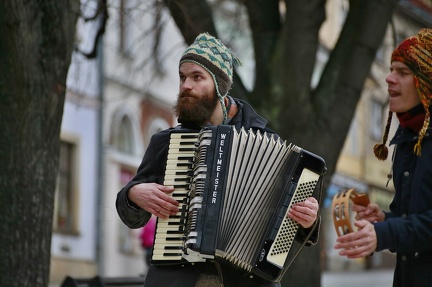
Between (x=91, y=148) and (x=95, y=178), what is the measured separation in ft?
2.07

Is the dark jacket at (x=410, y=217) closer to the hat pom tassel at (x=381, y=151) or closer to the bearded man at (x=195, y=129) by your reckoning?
the hat pom tassel at (x=381, y=151)

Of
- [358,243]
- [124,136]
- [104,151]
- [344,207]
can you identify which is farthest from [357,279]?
[358,243]

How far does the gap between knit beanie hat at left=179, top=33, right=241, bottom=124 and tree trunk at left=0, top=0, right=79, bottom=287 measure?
7.87 feet

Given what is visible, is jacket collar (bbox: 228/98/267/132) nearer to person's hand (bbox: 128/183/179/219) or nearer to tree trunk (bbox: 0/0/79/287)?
person's hand (bbox: 128/183/179/219)

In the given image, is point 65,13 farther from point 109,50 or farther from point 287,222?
point 109,50

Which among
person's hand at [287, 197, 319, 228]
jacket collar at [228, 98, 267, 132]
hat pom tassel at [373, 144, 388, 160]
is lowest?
person's hand at [287, 197, 319, 228]

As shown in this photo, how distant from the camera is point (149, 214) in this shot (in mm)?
5656

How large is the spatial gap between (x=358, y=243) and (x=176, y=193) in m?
0.87

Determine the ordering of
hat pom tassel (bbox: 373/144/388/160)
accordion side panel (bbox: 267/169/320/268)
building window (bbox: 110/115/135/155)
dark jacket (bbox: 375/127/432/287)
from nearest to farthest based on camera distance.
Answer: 1. dark jacket (bbox: 375/127/432/287)
2. accordion side panel (bbox: 267/169/320/268)
3. hat pom tassel (bbox: 373/144/388/160)
4. building window (bbox: 110/115/135/155)

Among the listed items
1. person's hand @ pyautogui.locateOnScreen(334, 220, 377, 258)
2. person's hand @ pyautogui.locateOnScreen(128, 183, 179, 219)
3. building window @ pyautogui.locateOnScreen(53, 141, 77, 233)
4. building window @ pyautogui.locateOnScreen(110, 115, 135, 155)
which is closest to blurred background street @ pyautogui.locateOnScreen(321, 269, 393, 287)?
building window @ pyautogui.locateOnScreen(110, 115, 135, 155)

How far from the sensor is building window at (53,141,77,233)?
918 inches

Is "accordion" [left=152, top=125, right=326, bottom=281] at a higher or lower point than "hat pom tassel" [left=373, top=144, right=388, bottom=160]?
lower

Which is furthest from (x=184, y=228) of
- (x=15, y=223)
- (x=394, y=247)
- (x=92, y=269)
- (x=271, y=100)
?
(x=92, y=269)

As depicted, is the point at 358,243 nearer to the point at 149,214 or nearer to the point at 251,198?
the point at 251,198
